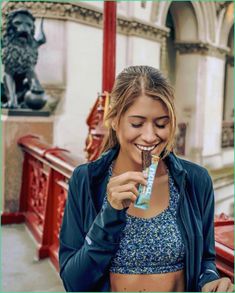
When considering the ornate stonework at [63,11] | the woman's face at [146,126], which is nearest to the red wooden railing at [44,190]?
the woman's face at [146,126]

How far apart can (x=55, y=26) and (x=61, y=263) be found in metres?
7.81

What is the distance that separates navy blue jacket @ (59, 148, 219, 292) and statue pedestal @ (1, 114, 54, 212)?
422 centimetres

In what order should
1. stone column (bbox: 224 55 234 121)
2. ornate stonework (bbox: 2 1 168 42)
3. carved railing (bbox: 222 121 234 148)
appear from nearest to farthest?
1. ornate stonework (bbox: 2 1 168 42)
2. carved railing (bbox: 222 121 234 148)
3. stone column (bbox: 224 55 234 121)

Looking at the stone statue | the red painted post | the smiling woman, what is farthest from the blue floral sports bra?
the stone statue

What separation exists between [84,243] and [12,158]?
4.36 m

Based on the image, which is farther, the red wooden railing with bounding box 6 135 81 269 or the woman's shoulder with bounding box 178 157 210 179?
the red wooden railing with bounding box 6 135 81 269

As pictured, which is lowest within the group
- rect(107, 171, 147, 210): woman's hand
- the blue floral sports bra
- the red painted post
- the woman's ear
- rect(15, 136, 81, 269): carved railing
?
rect(15, 136, 81, 269): carved railing

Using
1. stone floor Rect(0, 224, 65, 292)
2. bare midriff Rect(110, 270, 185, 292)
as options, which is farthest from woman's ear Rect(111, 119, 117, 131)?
stone floor Rect(0, 224, 65, 292)

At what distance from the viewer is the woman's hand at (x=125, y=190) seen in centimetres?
114

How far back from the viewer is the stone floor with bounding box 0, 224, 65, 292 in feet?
11.7

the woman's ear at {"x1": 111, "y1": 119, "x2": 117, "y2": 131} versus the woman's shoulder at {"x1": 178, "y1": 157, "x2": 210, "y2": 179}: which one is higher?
the woman's ear at {"x1": 111, "y1": 119, "x2": 117, "y2": 131}

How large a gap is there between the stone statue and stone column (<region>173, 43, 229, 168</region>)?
8.03 m

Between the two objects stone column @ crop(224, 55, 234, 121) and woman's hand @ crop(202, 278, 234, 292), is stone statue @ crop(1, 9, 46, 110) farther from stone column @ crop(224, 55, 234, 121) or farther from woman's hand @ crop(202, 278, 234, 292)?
stone column @ crop(224, 55, 234, 121)

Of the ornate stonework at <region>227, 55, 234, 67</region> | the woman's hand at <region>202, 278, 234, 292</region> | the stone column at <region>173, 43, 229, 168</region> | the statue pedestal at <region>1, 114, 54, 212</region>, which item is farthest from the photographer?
the ornate stonework at <region>227, 55, 234, 67</region>
